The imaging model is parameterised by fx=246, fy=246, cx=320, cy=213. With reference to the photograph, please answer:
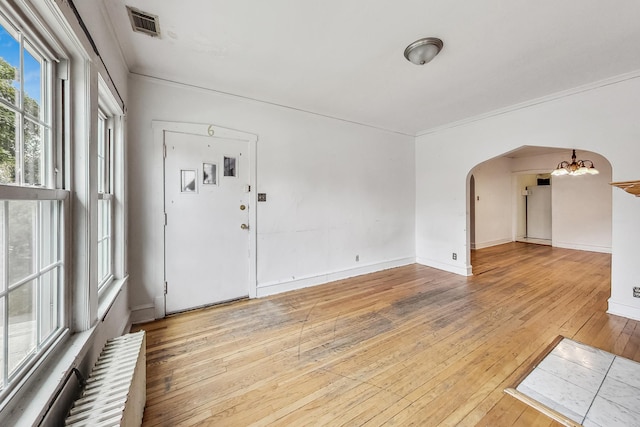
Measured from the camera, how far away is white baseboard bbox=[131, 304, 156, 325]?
260cm

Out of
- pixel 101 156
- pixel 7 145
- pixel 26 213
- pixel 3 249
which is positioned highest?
pixel 101 156

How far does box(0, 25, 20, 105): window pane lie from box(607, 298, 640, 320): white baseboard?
16.8 feet

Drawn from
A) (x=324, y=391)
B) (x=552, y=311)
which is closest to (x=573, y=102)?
(x=552, y=311)

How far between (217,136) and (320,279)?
8.14 feet

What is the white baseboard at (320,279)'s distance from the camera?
3381mm

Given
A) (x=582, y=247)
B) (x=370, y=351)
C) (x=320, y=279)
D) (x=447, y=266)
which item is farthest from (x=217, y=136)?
(x=582, y=247)

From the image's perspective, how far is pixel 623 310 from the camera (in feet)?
9.02

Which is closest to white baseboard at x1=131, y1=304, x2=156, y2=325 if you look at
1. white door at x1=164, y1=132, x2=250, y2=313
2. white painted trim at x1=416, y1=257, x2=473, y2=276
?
white door at x1=164, y1=132, x2=250, y2=313

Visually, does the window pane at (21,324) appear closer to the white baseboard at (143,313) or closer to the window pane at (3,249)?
the window pane at (3,249)

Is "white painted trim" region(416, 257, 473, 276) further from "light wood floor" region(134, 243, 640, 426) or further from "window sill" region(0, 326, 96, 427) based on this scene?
"window sill" region(0, 326, 96, 427)

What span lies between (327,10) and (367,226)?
321 cm

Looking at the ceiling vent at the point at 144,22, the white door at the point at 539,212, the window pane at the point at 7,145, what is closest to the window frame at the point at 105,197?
the ceiling vent at the point at 144,22

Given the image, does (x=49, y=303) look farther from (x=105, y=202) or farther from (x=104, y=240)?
(x=105, y=202)

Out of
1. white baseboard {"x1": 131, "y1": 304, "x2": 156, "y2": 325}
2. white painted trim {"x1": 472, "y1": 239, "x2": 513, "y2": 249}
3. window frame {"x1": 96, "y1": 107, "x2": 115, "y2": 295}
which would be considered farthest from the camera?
white painted trim {"x1": 472, "y1": 239, "x2": 513, "y2": 249}
